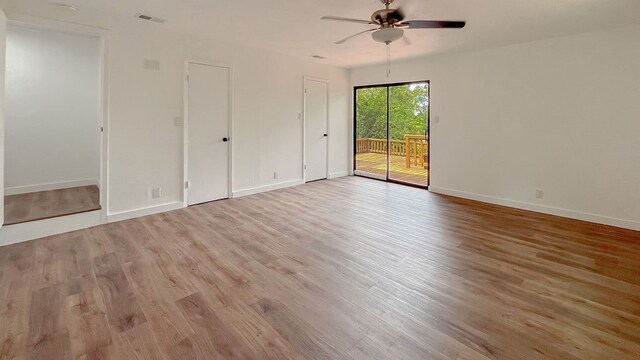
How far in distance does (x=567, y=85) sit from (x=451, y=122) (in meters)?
1.66

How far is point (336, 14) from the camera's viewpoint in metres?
3.36

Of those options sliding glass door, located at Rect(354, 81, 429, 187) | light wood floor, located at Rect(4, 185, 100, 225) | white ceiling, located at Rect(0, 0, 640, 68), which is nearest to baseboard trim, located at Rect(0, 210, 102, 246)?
light wood floor, located at Rect(4, 185, 100, 225)

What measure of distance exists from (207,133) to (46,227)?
222cm

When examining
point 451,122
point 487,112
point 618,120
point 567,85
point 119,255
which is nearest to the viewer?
point 119,255

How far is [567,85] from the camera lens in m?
4.11

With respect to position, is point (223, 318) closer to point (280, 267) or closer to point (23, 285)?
point (280, 267)

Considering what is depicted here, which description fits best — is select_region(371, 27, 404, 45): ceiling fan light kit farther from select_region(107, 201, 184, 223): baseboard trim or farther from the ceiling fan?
select_region(107, 201, 184, 223): baseboard trim

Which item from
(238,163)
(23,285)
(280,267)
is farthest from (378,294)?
(238,163)

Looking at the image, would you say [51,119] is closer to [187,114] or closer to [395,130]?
[187,114]

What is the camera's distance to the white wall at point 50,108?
4508 millimetres

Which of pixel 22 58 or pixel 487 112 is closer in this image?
pixel 22 58

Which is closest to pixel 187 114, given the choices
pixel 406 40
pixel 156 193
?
pixel 156 193

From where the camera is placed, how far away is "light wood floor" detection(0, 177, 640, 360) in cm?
173

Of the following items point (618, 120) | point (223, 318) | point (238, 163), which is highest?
point (618, 120)
